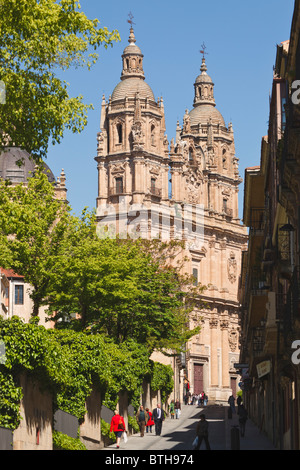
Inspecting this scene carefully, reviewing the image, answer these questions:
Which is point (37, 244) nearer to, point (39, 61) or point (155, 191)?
point (39, 61)

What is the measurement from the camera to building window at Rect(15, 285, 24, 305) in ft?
245

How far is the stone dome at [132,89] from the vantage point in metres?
122

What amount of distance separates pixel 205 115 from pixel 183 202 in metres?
20.6

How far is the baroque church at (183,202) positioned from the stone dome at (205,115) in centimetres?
430

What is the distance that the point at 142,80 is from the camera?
12469cm

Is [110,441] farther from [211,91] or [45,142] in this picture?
[211,91]

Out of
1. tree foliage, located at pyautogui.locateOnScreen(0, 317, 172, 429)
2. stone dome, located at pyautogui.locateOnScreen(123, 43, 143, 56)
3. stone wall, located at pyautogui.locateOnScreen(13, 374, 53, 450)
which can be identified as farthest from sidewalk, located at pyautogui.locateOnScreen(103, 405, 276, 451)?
stone dome, located at pyautogui.locateOnScreen(123, 43, 143, 56)

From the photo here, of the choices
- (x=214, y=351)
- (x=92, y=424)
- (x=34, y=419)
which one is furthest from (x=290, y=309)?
(x=214, y=351)

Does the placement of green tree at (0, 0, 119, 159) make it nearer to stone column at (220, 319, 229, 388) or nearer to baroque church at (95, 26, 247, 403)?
baroque church at (95, 26, 247, 403)

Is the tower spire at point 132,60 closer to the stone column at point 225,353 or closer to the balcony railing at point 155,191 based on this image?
the balcony railing at point 155,191

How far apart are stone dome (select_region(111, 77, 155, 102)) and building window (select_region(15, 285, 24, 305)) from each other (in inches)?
2034

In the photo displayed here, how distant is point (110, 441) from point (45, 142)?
18825 millimetres

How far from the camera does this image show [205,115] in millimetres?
139625

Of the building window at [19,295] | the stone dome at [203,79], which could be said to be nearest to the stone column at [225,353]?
the stone dome at [203,79]
